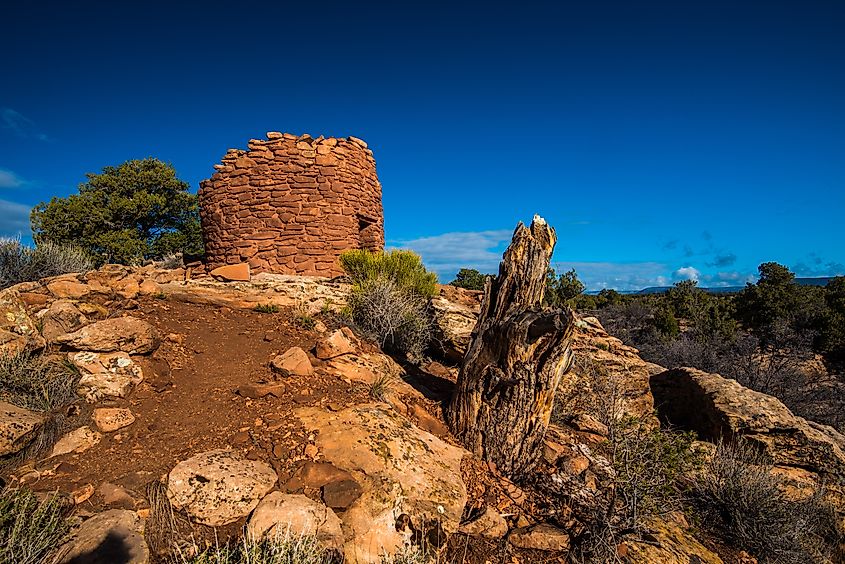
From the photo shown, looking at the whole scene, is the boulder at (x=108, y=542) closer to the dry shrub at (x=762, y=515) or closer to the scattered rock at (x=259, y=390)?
the scattered rock at (x=259, y=390)

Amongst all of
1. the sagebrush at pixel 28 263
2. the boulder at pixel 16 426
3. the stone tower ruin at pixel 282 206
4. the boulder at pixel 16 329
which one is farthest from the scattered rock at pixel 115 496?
the sagebrush at pixel 28 263

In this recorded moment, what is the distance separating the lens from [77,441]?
11.8 ft

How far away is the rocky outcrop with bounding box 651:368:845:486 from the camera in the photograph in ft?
20.6

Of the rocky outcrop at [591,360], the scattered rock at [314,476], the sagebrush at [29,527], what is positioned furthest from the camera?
the rocky outcrop at [591,360]

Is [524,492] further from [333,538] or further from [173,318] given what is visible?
[173,318]

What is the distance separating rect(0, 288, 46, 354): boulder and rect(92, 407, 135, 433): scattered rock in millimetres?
1364

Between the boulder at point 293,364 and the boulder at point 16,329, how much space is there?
8.17 ft

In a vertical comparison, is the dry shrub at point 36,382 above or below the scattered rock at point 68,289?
below

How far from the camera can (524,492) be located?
416 centimetres

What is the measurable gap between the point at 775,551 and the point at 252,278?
871cm

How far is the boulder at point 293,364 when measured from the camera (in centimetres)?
496

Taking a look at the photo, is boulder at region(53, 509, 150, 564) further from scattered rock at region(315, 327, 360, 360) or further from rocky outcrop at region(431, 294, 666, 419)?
rocky outcrop at region(431, 294, 666, 419)

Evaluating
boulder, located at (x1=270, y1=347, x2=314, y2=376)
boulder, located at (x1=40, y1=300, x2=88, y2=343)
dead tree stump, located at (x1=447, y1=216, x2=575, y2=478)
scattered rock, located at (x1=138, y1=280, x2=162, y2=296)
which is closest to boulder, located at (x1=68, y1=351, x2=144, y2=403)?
boulder, located at (x1=40, y1=300, x2=88, y2=343)

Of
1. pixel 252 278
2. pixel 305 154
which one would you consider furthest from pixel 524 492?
pixel 305 154
